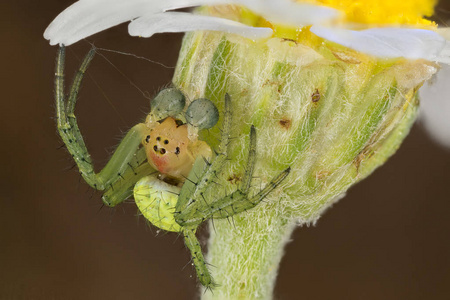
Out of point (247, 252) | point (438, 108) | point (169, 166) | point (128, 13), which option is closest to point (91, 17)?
point (128, 13)

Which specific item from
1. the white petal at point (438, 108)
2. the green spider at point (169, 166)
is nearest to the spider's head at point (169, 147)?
the green spider at point (169, 166)

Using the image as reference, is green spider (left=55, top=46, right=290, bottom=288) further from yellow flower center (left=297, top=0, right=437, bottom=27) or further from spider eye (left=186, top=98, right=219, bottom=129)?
yellow flower center (left=297, top=0, right=437, bottom=27)

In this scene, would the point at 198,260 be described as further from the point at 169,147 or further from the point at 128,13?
the point at 128,13

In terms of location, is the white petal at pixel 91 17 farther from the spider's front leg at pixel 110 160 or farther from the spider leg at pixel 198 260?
the spider leg at pixel 198 260

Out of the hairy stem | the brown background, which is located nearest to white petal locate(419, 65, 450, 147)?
the brown background

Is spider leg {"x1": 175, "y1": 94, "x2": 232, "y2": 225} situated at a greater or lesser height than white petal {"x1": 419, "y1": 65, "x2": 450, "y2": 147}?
greater

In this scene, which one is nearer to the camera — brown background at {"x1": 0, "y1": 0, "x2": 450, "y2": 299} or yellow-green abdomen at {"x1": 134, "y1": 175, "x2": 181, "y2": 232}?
yellow-green abdomen at {"x1": 134, "y1": 175, "x2": 181, "y2": 232}

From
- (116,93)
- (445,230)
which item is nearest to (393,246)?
(445,230)

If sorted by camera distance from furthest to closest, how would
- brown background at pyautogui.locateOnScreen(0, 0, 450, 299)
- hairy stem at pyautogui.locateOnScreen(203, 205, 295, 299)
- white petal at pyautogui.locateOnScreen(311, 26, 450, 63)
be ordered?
brown background at pyautogui.locateOnScreen(0, 0, 450, 299) → hairy stem at pyautogui.locateOnScreen(203, 205, 295, 299) → white petal at pyautogui.locateOnScreen(311, 26, 450, 63)

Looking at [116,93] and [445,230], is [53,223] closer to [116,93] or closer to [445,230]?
[116,93]
